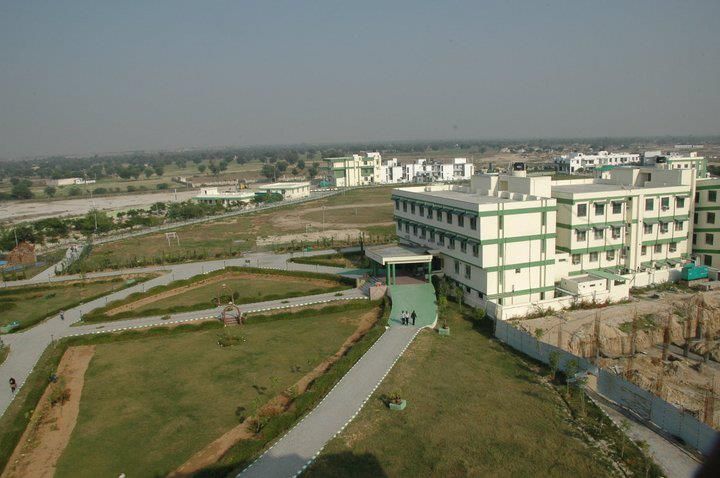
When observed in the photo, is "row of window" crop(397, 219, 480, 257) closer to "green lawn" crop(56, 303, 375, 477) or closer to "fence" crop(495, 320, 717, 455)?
"green lawn" crop(56, 303, 375, 477)

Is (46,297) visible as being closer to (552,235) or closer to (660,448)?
(552,235)

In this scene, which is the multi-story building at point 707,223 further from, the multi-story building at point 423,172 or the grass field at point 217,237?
the multi-story building at point 423,172

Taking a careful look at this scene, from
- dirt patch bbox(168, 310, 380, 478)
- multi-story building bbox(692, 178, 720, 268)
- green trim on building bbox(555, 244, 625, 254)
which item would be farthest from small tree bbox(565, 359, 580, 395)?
multi-story building bbox(692, 178, 720, 268)

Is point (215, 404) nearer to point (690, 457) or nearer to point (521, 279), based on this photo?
point (690, 457)

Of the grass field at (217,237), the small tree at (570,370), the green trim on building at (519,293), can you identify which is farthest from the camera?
the grass field at (217,237)

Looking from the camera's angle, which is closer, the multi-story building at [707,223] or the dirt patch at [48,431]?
the dirt patch at [48,431]

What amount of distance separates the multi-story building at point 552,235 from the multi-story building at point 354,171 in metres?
77.9

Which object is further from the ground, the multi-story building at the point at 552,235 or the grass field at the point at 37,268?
the multi-story building at the point at 552,235

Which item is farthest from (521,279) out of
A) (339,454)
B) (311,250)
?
(311,250)

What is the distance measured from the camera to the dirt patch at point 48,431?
1662 cm

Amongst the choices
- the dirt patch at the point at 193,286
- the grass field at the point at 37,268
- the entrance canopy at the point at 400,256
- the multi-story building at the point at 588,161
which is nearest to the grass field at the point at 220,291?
the dirt patch at the point at 193,286

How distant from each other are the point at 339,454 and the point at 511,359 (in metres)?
10.8

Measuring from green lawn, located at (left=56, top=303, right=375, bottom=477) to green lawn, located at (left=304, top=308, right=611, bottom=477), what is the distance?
451 centimetres

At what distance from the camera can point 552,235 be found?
99.5 feet
